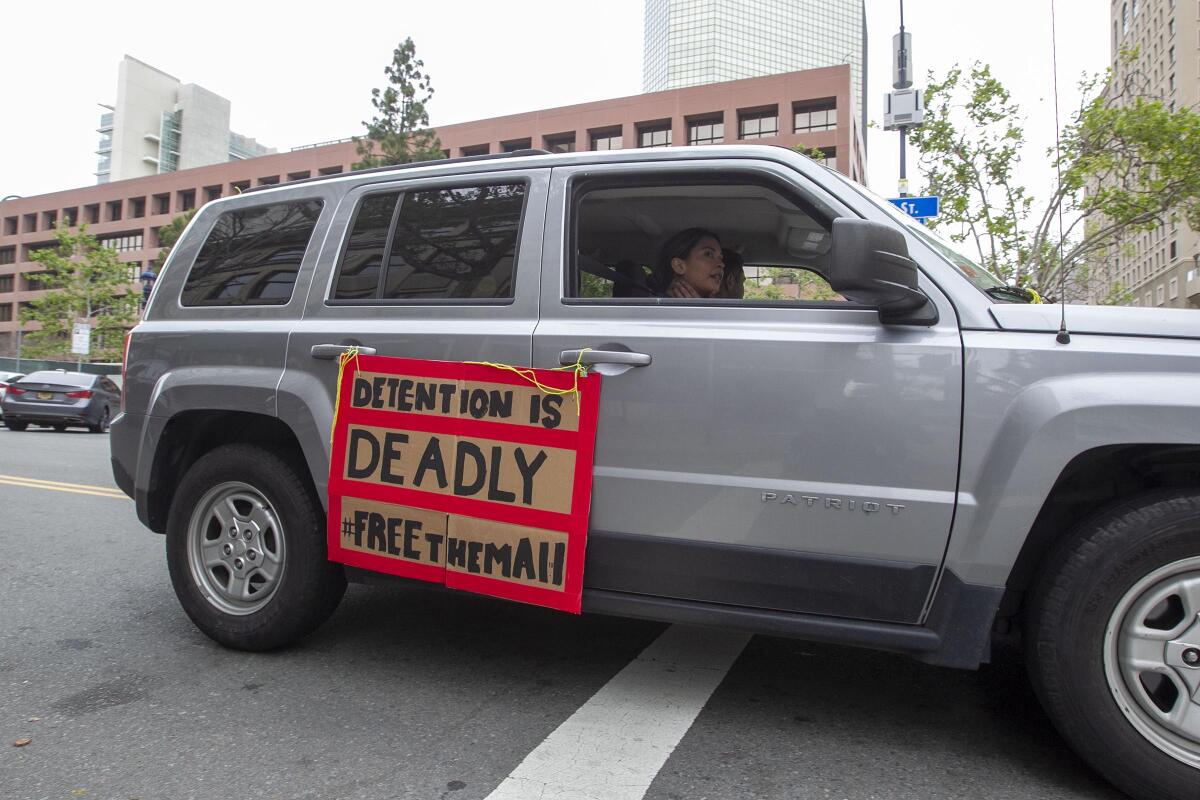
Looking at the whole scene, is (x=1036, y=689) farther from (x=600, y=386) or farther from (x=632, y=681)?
(x=600, y=386)

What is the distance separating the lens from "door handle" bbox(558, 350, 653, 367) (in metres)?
2.82

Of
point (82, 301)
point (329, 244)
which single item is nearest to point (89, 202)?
point (82, 301)

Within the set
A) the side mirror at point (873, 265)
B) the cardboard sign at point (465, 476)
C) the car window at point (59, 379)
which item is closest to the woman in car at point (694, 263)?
the cardboard sign at point (465, 476)

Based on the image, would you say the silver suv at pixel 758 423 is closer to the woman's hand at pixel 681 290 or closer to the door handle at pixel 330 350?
the door handle at pixel 330 350

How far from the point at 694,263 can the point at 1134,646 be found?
2280mm

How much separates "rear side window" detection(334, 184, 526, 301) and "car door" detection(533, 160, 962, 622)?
0.41 metres

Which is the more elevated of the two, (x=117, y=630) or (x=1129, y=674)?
(x=1129, y=674)

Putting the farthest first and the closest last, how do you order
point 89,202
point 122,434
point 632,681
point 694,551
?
1. point 89,202
2. point 122,434
3. point 632,681
4. point 694,551

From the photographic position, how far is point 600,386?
2.87 metres

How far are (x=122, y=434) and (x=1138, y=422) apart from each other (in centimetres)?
399

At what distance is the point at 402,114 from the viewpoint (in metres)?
40.6

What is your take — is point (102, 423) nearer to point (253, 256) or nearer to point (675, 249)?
point (253, 256)

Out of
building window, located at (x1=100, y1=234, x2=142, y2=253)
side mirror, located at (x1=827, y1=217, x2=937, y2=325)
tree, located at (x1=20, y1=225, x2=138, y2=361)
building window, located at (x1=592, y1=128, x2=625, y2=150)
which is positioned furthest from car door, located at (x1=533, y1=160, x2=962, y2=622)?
building window, located at (x1=100, y1=234, x2=142, y2=253)

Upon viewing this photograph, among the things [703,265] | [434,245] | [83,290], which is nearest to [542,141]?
[83,290]
